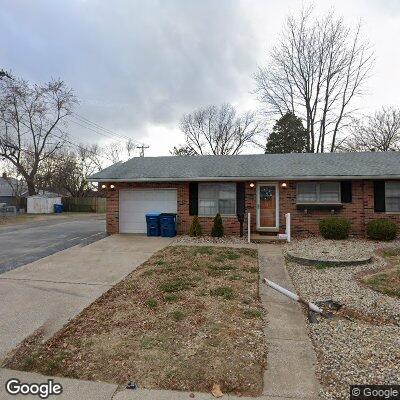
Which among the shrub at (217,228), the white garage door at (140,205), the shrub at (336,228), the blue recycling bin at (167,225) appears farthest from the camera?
the white garage door at (140,205)

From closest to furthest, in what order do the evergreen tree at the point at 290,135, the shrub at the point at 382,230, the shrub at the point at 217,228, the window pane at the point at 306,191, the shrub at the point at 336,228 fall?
the shrub at the point at 382,230
the shrub at the point at 336,228
the shrub at the point at 217,228
the window pane at the point at 306,191
the evergreen tree at the point at 290,135

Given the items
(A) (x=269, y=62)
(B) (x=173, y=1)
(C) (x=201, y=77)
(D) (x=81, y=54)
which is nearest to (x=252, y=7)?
(B) (x=173, y=1)

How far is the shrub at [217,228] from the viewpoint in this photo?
37.3ft

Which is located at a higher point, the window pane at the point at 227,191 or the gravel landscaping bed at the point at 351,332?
the window pane at the point at 227,191

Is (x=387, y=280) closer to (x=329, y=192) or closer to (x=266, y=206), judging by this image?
(x=329, y=192)

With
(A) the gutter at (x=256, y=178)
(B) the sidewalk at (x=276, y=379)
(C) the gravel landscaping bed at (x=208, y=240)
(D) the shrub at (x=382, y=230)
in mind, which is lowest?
(B) the sidewalk at (x=276, y=379)

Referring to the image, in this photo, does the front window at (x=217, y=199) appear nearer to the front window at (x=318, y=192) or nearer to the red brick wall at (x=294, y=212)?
the red brick wall at (x=294, y=212)

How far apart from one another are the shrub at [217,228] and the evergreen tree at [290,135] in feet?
60.7

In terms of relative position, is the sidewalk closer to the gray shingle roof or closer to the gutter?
the gutter

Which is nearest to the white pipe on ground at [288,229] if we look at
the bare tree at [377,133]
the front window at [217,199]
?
the front window at [217,199]

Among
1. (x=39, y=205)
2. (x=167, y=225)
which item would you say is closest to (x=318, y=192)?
(x=167, y=225)

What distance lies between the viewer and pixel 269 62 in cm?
2781

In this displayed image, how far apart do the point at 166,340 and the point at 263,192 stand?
9.02 m

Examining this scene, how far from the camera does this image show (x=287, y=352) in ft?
10.9
